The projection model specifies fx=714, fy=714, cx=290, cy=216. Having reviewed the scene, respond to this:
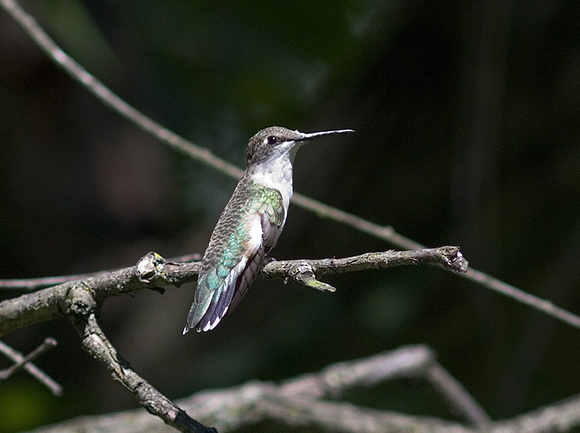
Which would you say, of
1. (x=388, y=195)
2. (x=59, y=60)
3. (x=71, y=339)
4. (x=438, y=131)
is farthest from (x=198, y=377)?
(x=59, y=60)

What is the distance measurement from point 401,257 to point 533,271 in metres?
3.20

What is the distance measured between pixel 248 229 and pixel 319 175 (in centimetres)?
226

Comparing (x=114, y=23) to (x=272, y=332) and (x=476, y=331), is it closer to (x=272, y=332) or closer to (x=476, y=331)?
(x=272, y=332)

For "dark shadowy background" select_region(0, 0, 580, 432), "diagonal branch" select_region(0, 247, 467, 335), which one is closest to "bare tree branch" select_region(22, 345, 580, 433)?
"diagonal branch" select_region(0, 247, 467, 335)

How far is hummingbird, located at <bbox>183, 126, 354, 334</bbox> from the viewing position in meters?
1.65

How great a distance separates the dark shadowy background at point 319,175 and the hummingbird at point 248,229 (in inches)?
64.8

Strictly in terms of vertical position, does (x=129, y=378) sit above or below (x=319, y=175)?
below

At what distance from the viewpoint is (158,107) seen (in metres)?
4.98

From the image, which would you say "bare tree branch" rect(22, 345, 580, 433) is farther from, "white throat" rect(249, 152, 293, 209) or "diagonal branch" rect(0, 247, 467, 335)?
"diagonal branch" rect(0, 247, 467, 335)

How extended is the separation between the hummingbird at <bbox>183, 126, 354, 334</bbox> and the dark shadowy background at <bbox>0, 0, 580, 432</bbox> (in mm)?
1646

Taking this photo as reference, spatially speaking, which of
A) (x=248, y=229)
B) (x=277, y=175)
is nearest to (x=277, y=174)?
(x=277, y=175)

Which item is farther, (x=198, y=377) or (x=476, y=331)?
(x=198, y=377)

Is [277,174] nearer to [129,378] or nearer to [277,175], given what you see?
[277,175]

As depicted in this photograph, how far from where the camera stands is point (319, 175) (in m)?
4.19
